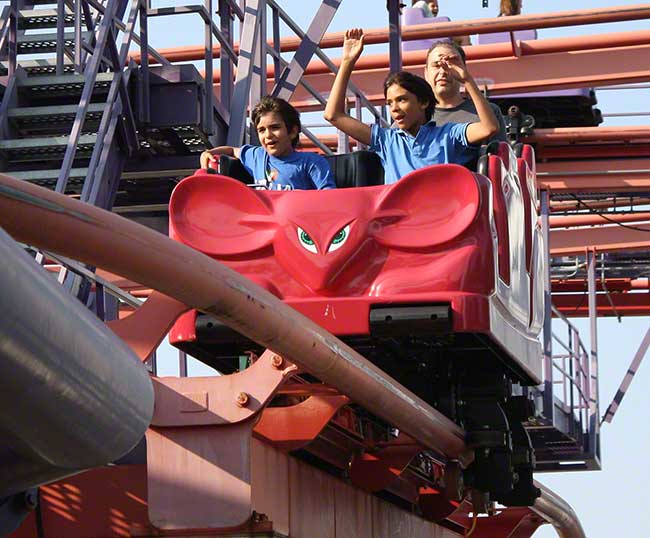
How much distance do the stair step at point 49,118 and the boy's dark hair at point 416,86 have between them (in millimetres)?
2308

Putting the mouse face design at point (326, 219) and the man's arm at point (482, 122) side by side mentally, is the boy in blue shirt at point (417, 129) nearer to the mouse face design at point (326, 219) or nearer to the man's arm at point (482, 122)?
the man's arm at point (482, 122)

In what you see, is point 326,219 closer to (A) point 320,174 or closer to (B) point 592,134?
(A) point 320,174

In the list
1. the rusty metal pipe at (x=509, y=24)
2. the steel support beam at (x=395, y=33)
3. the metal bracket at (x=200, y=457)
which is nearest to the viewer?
the metal bracket at (x=200, y=457)

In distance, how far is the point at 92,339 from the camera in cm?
199

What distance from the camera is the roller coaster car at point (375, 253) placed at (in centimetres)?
584

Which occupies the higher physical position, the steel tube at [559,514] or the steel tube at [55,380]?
the steel tube at [55,380]

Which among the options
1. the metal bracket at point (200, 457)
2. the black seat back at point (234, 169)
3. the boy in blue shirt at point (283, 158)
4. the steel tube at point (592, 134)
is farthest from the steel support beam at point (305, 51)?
the metal bracket at point (200, 457)

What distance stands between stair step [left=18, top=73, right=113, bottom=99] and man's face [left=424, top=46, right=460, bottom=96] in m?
2.28

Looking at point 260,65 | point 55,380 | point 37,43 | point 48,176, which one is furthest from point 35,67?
point 55,380

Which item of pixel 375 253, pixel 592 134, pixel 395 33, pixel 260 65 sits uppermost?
pixel 395 33

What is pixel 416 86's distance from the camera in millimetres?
6645

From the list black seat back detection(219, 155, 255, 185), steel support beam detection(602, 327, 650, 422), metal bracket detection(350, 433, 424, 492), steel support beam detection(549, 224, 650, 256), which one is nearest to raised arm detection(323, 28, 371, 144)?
black seat back detection(219, 155, 255, 185)

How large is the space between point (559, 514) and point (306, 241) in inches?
206

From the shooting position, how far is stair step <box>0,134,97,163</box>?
8.23 metres
